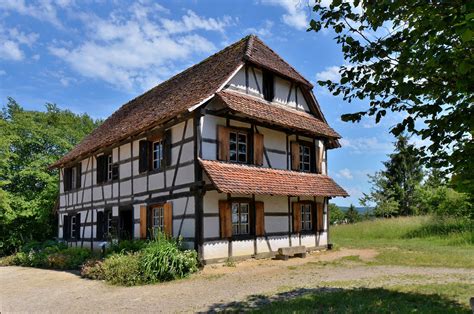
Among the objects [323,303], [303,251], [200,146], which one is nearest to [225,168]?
[200,146]

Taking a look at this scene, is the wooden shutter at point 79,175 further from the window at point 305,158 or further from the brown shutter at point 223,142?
the window at point 305,158

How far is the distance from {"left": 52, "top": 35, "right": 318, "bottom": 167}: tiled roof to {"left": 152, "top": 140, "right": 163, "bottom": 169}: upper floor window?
83 centimetres

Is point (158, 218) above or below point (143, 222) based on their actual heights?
above

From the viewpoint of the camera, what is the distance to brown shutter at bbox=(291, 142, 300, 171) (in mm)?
16969

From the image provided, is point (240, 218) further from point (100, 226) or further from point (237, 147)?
point (100, 226)

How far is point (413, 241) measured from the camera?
65.4 ft

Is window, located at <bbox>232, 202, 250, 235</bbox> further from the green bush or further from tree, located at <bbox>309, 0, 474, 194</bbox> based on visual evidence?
tree, located at <bbox>309, 0, 474, 194</bbox>

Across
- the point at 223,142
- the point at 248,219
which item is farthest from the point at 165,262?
the point at 223,142

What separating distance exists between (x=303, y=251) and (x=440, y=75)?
1156cm

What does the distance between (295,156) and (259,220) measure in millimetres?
3447

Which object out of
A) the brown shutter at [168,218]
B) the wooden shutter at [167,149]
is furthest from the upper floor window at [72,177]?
the brown shutter at [168,218]

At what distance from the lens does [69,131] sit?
30016 mm

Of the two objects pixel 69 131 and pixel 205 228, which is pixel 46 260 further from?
pixel 69 131

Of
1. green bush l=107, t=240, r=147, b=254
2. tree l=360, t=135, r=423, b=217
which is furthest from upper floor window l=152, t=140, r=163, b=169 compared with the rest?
tree l=360, t=135, r=423, b=217
